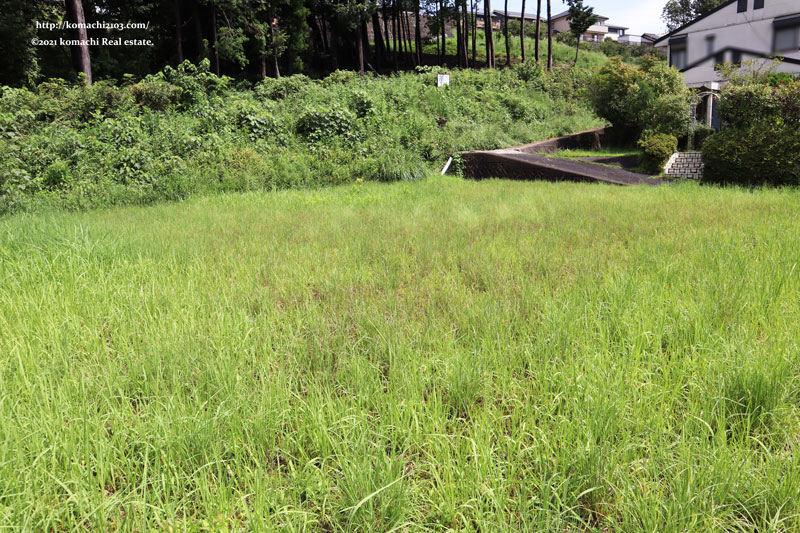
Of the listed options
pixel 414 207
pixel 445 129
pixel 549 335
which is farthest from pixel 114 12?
pixel 549 335

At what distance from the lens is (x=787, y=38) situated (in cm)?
2536

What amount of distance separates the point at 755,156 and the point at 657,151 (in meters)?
4.11

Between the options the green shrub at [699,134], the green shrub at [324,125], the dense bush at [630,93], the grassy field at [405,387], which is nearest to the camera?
the grassy field at [405,387]

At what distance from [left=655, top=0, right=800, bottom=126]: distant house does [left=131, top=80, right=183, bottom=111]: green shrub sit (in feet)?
80.5

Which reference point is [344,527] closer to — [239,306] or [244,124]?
[239,306]

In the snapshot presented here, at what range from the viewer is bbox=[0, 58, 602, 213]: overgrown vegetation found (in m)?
9.32

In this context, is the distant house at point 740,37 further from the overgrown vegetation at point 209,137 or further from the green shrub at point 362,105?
the green shrub at point 362,105

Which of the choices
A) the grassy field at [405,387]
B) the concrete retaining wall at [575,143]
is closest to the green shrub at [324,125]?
the concrete retaining wall at [575,143]

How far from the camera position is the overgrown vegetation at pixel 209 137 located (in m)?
9.32

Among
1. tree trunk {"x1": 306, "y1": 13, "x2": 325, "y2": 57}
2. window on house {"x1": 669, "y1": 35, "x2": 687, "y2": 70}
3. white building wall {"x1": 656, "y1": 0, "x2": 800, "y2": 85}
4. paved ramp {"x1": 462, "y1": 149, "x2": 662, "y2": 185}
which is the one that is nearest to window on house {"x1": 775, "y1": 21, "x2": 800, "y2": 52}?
white building wall {"x1": 656, "y1": 0, "x2": 800, "y2": 85}

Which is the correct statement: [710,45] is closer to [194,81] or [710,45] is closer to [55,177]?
[194,81]

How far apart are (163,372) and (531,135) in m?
18.7

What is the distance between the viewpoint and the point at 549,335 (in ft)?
8.71

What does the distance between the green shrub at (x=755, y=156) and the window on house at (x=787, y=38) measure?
22.2 m
